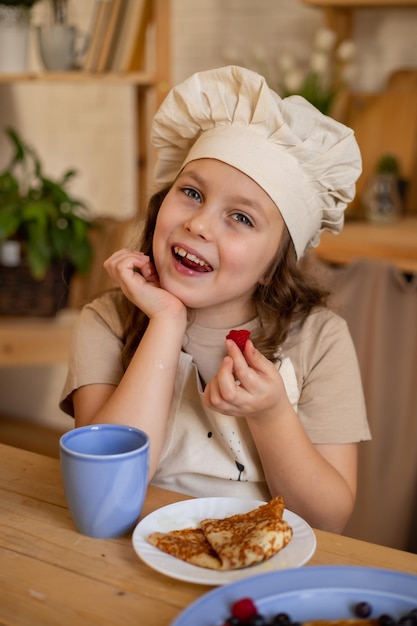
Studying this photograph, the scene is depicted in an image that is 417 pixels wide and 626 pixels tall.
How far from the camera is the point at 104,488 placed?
83 centimetres

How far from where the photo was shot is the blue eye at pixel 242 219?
1.14 m

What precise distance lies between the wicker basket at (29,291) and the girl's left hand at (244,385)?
1.55 metres

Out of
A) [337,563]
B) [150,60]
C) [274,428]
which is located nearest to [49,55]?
[150,60]

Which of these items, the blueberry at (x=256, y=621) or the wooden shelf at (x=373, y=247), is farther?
the wooden shelf at (x=373, y=247)

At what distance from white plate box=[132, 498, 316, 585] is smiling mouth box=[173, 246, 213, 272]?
1.20 ft

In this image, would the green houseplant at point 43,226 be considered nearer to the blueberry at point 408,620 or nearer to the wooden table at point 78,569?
the wooden table at point 78,569

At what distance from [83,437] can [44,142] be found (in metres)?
2.73

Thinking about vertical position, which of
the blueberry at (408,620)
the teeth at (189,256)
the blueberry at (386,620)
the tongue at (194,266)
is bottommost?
the blueberry at (386,620)

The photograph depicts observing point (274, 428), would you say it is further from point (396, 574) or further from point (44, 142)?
point (44, 142)

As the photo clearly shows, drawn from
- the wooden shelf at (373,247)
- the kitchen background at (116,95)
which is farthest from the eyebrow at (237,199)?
the kitchen background at (116,95)

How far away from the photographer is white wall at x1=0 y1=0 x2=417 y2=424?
2625 millimetres

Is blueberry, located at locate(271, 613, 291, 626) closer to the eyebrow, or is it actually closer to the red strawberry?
the red strawberry

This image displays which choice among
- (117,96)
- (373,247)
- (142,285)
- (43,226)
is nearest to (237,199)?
(142,285)

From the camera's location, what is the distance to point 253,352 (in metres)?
0.95
